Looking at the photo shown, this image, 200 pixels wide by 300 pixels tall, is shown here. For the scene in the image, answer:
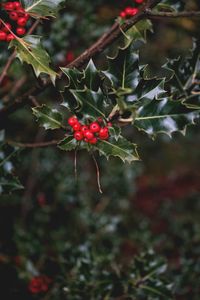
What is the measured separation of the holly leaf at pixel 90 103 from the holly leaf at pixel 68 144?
0.10 metres

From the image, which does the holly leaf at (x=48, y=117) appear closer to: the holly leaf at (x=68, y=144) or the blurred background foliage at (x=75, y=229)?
the holly leaf at (x=68, y=144)

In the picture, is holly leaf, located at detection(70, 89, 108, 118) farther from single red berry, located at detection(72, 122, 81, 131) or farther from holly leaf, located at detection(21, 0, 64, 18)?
holly leaf, located at detection(21, 0, 64, 18)

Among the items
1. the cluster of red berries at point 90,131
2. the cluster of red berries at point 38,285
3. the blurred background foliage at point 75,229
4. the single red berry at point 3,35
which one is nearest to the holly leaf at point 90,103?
the cluster of red berries at point 90,131

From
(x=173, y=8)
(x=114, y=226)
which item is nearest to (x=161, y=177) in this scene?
(x=114, y=226)

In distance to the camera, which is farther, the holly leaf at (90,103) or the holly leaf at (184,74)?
the holly leaf at (184,74)

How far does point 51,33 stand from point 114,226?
1539 millimetres

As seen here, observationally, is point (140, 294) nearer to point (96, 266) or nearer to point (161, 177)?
point (96, 266)

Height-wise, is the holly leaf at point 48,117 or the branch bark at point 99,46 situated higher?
the branch bark at point 99,46

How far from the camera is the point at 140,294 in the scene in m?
1.81

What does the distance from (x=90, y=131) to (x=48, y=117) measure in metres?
0.21

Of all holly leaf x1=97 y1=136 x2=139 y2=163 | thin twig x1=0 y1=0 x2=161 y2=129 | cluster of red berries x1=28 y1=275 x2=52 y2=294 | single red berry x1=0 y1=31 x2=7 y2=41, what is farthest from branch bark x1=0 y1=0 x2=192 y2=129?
cluster of red berries x1=28 y1=275 x2=52 y2=294

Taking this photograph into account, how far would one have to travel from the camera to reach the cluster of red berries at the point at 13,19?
3.90ft

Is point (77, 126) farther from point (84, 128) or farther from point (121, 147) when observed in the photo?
point (121, 147)

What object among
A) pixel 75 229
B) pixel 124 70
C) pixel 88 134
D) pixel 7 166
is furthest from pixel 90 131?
pixel 75 229
